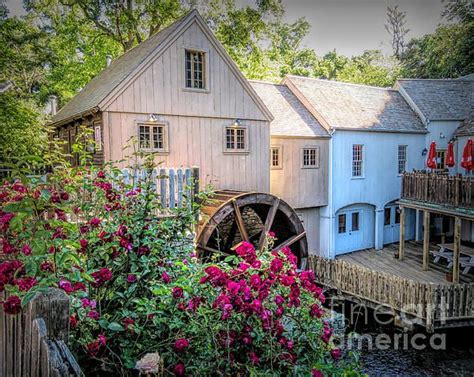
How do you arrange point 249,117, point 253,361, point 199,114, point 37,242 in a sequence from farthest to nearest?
point 249,117 < point 199,114 < point 253,361 < point 37,242

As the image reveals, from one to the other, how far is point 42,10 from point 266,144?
60.6ft

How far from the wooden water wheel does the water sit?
3100 mm

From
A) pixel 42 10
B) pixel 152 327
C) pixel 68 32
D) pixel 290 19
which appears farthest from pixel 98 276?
pixel 290 19

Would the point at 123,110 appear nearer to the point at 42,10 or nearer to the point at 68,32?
the point at 68,32

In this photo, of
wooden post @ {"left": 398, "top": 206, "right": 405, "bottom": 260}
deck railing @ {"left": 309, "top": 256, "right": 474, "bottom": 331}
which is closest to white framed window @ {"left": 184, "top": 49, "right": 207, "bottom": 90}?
deck railing @ {"left": 309, "top": 256, "right": 474, "bottom": 331}

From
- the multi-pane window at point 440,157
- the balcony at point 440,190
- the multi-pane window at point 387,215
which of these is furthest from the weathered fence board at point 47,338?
the multi-pane window at point 440,157

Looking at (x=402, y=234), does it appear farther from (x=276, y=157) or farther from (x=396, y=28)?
(x=396, y=28)

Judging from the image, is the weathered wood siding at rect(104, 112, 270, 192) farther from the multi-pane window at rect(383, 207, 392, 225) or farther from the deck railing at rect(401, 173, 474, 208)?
the multi-pane window at rect(383, 207, 392, 225)

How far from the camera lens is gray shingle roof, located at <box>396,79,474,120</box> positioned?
18984mm

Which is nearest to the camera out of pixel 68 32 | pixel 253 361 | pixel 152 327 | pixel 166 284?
pixel 253 361

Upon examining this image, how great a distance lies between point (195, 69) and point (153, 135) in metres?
2.51

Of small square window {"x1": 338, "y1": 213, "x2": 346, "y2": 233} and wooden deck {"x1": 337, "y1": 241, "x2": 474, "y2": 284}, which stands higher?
small square window {"x1": 338, "y1": 213, "x2": 346, "y2": 233}

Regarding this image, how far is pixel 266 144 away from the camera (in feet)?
44.0

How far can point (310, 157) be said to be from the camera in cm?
1563
